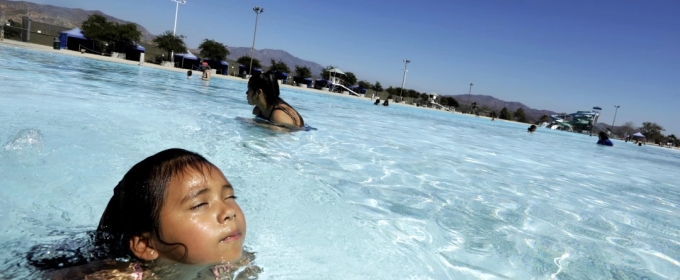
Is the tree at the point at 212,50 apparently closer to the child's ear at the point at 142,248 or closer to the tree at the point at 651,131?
the child's ear at the point at 142,248

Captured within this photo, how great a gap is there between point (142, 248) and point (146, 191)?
0.84 ft

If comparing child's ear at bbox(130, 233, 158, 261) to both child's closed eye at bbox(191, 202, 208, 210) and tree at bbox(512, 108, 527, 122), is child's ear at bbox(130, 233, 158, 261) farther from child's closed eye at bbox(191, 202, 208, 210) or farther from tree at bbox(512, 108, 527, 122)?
tree at bbox(512, 108, 527, 122)

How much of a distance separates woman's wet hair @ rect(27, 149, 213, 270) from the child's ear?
0.02 metres

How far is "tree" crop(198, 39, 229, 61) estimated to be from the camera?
40.8 meters

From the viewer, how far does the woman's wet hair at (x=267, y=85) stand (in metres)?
6.41

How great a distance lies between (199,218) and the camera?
153 cm

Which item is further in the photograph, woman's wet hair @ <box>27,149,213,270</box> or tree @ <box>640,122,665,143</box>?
tree @ <box>640,122,665,143</box>

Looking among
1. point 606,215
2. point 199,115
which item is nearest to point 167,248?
point 606,215

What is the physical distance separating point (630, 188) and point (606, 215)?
9.67 feet

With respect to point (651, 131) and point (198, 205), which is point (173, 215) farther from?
point (651, 131)

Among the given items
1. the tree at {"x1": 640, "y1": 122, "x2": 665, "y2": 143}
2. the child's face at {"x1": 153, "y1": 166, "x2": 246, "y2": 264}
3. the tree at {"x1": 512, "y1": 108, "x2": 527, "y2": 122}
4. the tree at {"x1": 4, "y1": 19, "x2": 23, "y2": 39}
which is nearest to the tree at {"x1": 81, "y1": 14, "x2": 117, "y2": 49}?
the tree at {"x1": 4, "y1": 19, "x2": 23, "y2": 39}

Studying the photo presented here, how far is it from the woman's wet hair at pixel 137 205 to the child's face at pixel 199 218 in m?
0.02

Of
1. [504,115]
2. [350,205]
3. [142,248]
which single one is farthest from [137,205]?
[504,115]

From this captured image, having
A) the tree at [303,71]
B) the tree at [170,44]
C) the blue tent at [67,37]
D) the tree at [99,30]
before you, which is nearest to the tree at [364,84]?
the tree at [303,71]
